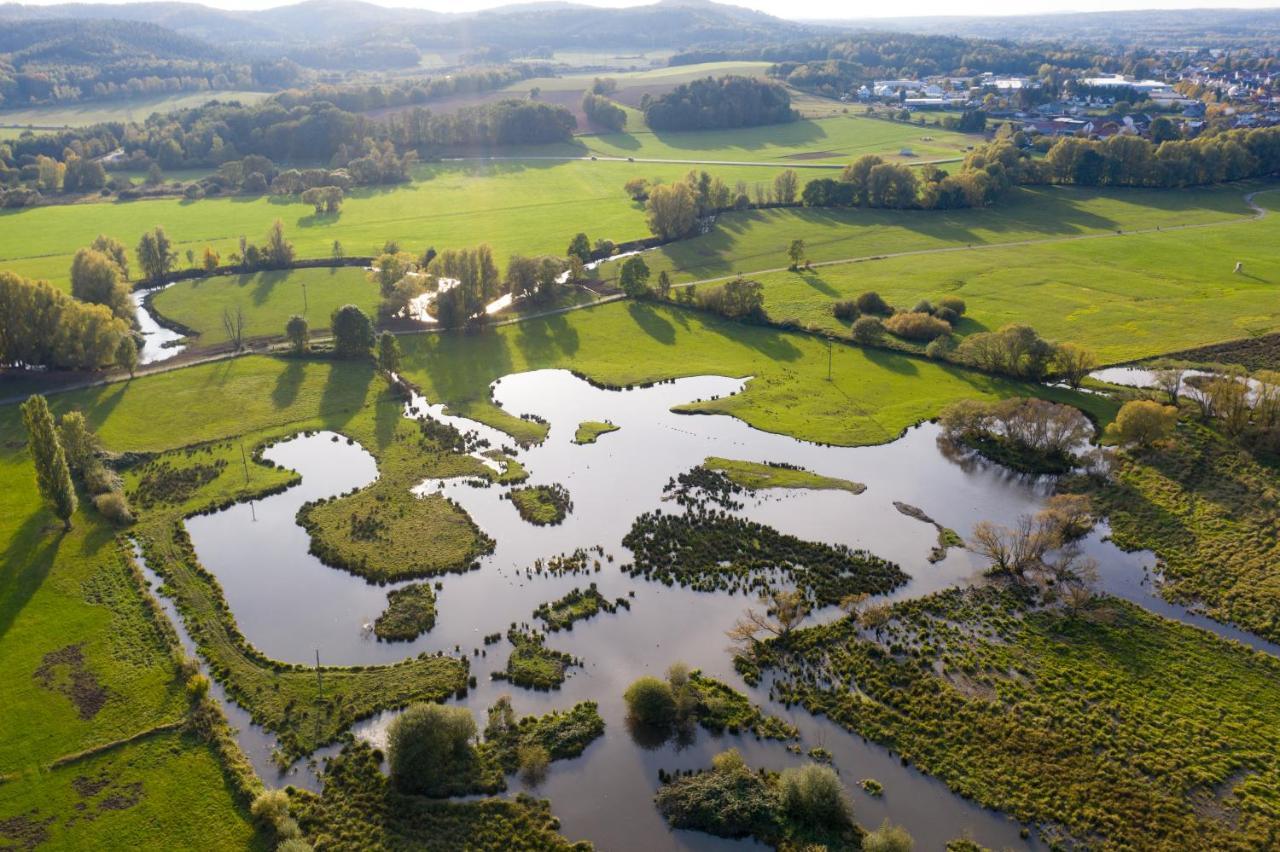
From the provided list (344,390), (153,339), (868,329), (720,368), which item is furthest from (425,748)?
(153,339)

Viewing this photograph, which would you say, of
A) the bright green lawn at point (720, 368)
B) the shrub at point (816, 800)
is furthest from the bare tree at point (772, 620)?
the bright green lawn at point (720, 368)

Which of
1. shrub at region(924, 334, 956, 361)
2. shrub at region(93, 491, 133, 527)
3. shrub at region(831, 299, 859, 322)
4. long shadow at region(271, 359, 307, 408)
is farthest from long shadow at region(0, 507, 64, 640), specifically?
shrub at region(831, 299, 859, 322)

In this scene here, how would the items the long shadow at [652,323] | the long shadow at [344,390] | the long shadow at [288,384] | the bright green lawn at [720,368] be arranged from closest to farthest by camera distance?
the bright green lawn at [720,368]
the long shadow at [344,390]
the long shadow at [288,384]
the long shadow at [652,323]

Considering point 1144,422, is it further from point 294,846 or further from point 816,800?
point 294,846

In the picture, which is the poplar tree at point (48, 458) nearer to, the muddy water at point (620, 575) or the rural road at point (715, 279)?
the muddy water at point (620, 575)

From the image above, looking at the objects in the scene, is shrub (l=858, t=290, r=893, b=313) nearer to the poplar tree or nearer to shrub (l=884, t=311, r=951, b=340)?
shrub (l=884, t=311, r=951, b=340)
